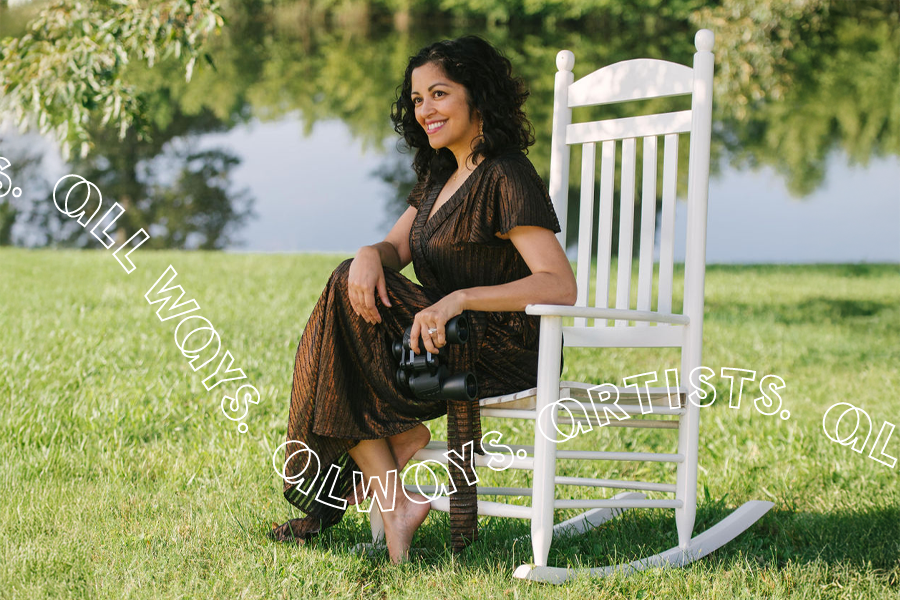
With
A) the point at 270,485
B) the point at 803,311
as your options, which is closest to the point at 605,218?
the point at 270,485

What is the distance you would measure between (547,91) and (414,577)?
11.5m

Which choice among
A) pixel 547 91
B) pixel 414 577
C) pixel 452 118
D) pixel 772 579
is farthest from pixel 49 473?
pixel 547 91

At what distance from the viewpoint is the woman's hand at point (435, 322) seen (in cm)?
169

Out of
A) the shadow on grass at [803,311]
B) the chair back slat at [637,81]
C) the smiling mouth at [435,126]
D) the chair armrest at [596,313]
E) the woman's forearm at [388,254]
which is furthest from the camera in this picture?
the shadow on grass at [803,311]

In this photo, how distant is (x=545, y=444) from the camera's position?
171 cm

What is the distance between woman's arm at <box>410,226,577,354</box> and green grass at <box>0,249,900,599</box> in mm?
495

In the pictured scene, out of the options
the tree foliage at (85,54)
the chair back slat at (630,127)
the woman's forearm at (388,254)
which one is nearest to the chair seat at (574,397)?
the woman's forearm at (388,254)

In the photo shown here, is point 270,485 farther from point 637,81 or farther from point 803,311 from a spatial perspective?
Answer: point 803,311

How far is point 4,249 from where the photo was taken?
7.71 metres

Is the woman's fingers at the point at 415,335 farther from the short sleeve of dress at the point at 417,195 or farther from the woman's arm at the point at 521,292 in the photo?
the short sleeve of dress at the point at 417,195

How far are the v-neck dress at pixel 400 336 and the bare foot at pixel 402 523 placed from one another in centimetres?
16

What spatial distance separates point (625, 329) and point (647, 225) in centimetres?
26

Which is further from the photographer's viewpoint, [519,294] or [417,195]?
[417,195]

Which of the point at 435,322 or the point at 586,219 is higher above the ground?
the point at 586,219
